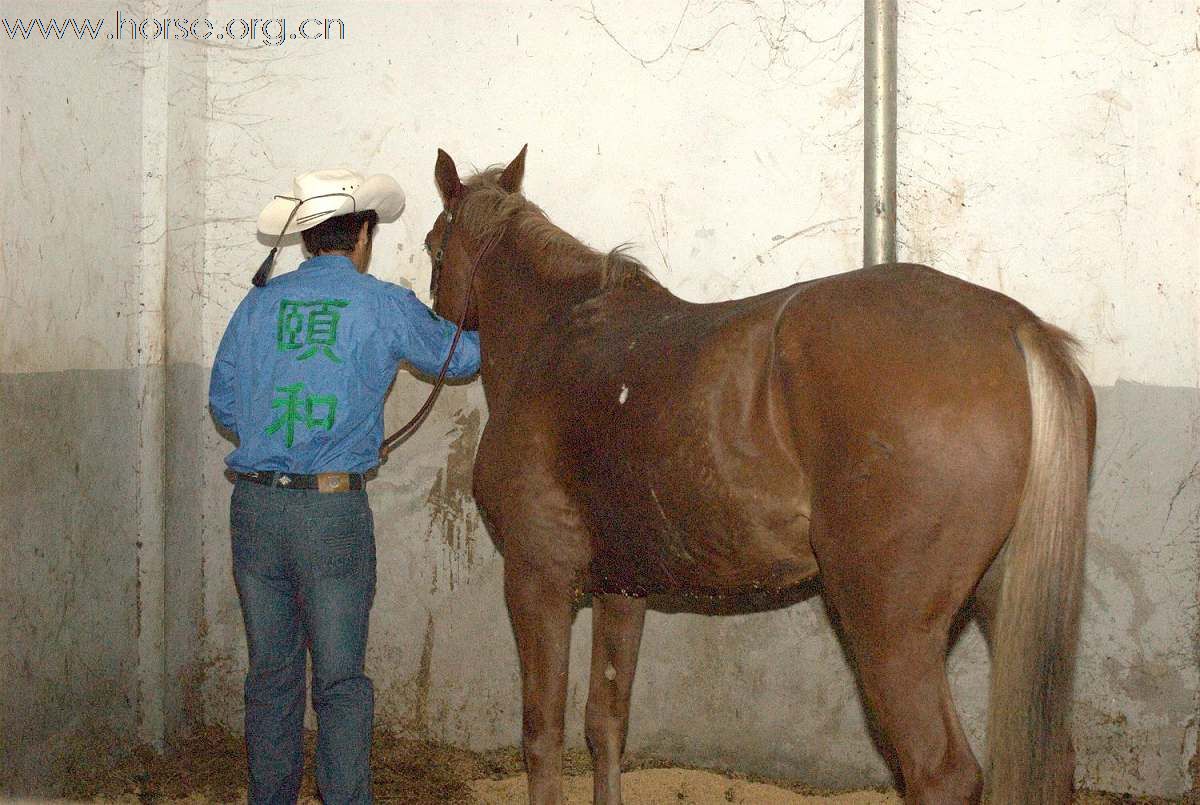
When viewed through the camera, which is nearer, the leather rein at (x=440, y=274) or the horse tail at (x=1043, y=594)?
the horse tail at (x=1043, y=594)

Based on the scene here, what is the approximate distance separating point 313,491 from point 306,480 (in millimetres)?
39

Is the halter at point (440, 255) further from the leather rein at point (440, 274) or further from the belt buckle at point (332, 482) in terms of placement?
the belt buckle at point (332, 482)

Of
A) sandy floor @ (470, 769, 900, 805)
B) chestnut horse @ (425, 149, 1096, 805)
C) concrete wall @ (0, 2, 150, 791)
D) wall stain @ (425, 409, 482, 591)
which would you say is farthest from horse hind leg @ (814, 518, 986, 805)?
concrete wall @ (0, 2, 150, 791)

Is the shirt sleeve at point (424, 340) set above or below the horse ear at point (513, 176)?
below

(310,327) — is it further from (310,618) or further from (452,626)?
(452,626)

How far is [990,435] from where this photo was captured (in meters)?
2.43

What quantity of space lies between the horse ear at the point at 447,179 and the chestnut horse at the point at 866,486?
0.97 metres

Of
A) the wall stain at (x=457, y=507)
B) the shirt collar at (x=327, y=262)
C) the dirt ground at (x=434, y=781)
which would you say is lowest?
the dirt ground at (x=434, y=781)

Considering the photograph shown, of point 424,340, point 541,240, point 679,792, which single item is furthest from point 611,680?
point 541,240

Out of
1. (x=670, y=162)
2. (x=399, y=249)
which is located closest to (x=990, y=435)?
(x=670, y=162)

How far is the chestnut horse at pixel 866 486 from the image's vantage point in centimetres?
245

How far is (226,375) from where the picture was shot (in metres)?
3.41

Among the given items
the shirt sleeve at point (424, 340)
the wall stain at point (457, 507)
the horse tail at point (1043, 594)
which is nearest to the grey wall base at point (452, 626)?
the wall stain at point (457, 507)

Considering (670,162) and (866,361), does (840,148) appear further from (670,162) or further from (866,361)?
(866,361)
